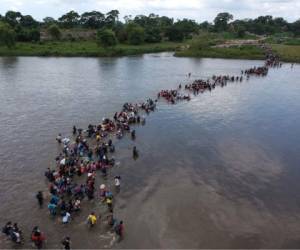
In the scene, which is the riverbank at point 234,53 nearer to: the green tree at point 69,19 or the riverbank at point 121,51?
the riverbank at point 121,51

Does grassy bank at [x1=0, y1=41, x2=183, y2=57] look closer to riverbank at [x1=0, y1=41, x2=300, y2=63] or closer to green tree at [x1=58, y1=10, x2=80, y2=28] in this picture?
riverbank at [x1=0, y1=41, x2=300, y2=63]

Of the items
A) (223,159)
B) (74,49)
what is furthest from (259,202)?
(74,49)

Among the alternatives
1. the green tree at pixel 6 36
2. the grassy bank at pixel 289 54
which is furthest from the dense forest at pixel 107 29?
the grassy bank at pixel 289 54

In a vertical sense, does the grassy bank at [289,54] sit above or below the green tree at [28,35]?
below

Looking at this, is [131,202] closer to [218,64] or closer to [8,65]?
[8,65]

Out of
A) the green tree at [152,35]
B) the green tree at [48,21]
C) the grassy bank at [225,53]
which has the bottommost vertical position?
the grassy bank at [225,53]

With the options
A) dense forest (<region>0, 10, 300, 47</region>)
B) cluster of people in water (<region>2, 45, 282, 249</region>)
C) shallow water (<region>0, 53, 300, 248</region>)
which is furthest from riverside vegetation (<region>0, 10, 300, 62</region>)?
cluster of people in water (<region>2, 45, 282, 249</region>)

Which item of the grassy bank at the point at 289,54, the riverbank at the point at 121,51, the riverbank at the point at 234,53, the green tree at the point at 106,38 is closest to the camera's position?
the grassy bank at the point at 289,54
